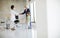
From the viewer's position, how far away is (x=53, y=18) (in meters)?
0.94

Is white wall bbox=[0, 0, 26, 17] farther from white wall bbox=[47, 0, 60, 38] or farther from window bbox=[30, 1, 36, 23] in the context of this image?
white wall bbox=[47, 0, 60, 38]

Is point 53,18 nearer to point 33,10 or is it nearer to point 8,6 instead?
point 33,10

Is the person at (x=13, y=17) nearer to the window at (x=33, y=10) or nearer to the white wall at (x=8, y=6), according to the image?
the white wall at (x=8, y=6)

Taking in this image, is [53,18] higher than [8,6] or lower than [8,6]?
lower

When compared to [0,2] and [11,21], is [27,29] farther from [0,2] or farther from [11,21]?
[0,2]

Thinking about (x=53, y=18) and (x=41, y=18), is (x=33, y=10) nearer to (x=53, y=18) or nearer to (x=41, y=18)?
(x=41, y=18)

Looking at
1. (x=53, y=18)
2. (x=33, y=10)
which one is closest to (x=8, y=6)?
(x=33, y=10)

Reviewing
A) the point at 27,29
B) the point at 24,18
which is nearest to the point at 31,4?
the point at 24,18

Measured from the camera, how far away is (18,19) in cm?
96

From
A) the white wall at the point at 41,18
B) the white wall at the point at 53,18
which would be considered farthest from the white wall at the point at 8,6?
the white wall at the point at 53,18

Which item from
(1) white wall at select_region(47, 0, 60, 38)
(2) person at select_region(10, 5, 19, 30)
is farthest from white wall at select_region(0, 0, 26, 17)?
(1) white wall at select_region(47, 0, 60, 38)

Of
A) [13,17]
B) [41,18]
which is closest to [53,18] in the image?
[41,18]

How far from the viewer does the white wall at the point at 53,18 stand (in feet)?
3.07

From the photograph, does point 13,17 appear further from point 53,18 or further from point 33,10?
point 53,18
